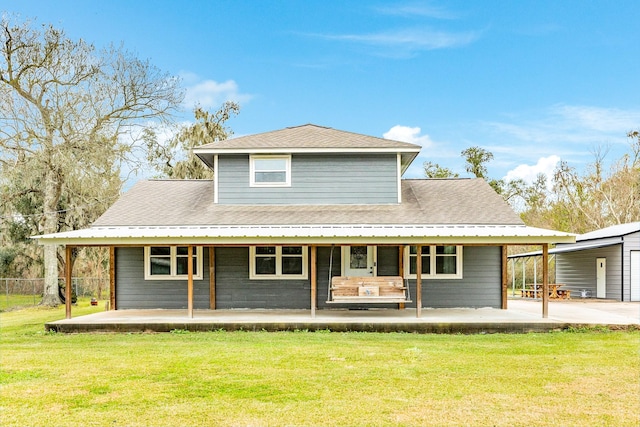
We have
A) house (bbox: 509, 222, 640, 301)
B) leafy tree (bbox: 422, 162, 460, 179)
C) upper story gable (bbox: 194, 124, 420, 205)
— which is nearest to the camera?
upper story gable (bbox: 194, 124, 420, 205)

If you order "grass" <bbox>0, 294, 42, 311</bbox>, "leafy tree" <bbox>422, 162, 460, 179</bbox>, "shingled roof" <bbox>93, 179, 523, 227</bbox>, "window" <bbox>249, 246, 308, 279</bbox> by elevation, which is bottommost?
"grass" <bbox>0, 294, 42, 311</bbox>

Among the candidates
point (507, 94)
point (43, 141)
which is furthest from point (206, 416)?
point (507, 94)

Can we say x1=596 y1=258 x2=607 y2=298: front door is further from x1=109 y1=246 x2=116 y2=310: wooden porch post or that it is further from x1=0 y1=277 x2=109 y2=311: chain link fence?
x1=0 y1=277 x2=109 y2=311: chain link fence

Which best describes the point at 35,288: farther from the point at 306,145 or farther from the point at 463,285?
the point at 463,285

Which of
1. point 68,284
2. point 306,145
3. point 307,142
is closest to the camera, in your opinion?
point 68,284

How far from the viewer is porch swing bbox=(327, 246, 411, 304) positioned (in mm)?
12859

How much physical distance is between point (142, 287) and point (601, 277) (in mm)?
17291

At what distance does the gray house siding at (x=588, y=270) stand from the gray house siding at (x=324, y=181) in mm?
10730

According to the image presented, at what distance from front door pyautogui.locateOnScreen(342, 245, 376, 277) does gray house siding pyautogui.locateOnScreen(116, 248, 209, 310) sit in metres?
3.63

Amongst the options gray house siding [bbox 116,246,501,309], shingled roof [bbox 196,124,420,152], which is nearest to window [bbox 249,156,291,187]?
shingled roof [bbox 196,124,420,152]

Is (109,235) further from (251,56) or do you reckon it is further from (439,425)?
(251,56)

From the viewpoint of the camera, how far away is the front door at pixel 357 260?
14781mm

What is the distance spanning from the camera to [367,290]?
13.0m

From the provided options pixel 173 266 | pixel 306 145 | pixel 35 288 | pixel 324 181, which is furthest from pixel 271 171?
pixel 35 288
